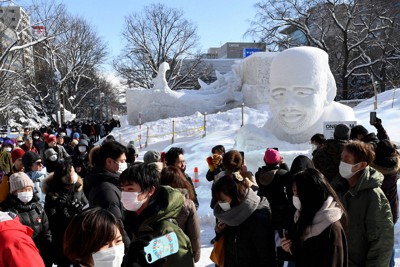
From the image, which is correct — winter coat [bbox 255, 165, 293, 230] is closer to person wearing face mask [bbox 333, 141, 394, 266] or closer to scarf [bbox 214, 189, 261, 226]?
person wearing face mask [bbox 333, 141, 394, 266]

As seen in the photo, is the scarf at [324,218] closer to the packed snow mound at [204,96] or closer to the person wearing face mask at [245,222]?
the person wearing face mask at [245,222]

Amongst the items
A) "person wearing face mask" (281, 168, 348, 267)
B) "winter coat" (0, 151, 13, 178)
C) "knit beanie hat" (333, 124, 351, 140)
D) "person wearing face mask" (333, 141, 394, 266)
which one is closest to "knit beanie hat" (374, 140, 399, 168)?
"knit beanie hat" (333, 124, 351, 140)

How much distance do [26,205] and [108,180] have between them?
101 cm

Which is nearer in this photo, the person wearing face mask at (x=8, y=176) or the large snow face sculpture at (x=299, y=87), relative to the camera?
the person wearing face mask at (x=8, y=176)

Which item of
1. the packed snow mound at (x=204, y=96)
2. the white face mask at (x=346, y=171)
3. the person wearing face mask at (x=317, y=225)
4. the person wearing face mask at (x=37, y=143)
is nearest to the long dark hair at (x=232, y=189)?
the person wearing face mask at (x=317, y=225)

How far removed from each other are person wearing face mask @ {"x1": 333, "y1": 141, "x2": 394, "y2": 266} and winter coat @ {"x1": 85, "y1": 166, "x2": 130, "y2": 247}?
1.70 metres

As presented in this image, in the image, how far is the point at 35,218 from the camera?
3.64 m

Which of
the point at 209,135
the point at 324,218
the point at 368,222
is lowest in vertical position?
the point at 209,135

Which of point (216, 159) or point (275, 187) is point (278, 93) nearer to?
point (216, 159)

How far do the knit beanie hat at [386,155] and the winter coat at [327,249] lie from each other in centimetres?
176

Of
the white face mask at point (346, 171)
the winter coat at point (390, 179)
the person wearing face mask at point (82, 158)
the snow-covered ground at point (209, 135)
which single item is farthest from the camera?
the snow-covered ground at point (209, 135)

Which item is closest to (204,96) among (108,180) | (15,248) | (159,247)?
(108,180)

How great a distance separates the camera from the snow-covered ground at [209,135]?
7115mm

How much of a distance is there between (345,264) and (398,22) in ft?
96.9
